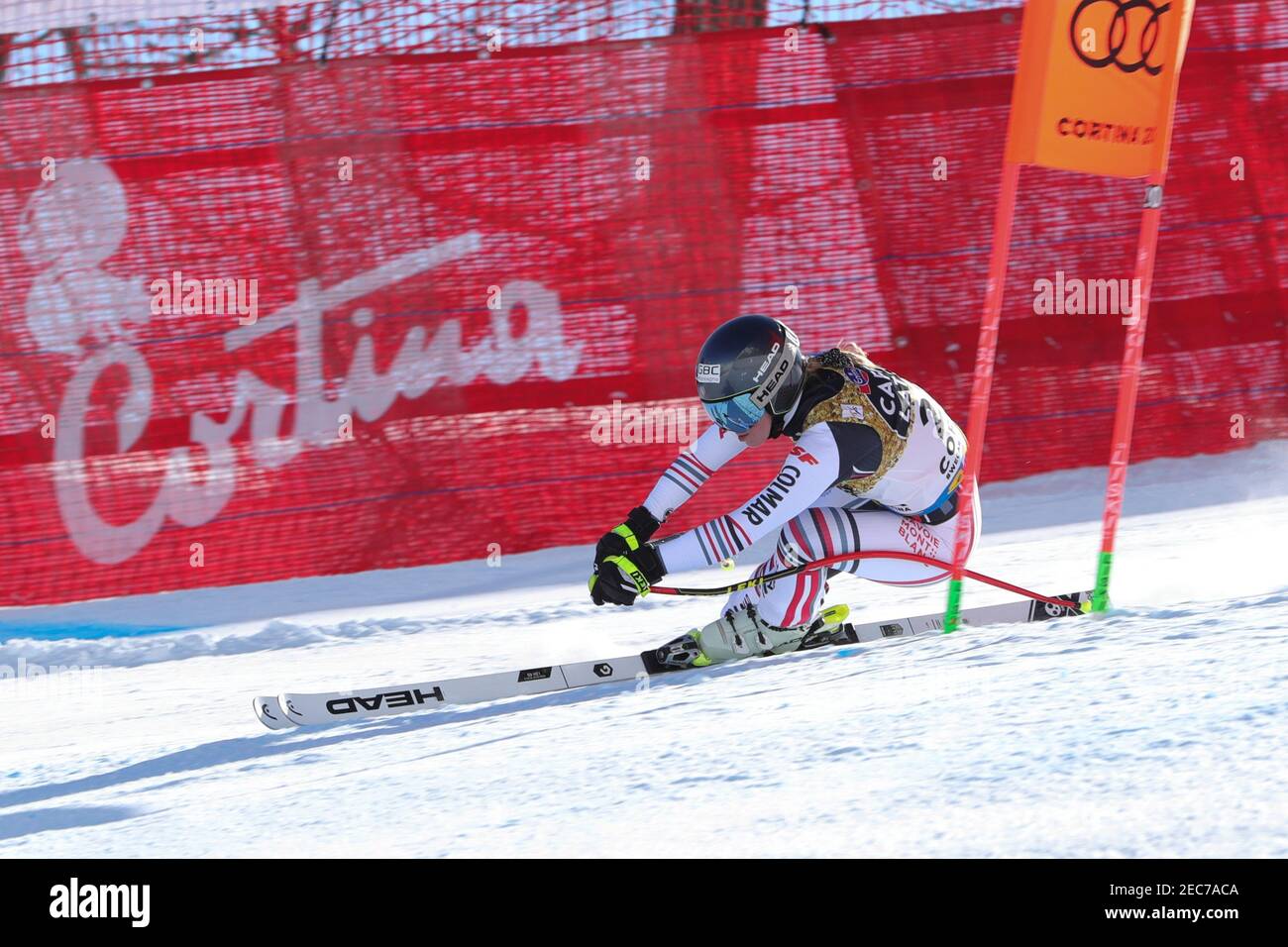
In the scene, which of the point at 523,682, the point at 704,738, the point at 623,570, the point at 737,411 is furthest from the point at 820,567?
the point at 704,738

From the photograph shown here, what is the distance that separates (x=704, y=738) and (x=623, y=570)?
903 mm

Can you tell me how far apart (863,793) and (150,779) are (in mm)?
2241

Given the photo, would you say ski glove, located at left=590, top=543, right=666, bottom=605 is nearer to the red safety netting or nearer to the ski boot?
the ski boot

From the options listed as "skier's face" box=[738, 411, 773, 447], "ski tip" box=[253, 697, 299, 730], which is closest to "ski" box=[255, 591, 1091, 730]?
"ski tip" box=[253, 697, 299, 730]

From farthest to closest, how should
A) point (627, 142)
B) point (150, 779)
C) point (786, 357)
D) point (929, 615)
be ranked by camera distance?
point (627, 142) < point (929, 615) < point (786, 357) < point (150, 779)

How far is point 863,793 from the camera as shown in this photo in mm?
2908

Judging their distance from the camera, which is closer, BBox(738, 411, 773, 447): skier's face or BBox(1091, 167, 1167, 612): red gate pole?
BBox(1091, 167, 1167, 612): red gate pole

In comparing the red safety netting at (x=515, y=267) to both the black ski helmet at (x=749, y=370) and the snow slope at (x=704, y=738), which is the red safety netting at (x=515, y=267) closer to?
the snow slope at (x=704, y=738)

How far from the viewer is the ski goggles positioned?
4.38 metres

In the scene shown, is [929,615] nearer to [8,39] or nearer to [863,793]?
[863,793]

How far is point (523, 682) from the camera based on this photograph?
459 cm

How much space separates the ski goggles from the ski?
0.85m

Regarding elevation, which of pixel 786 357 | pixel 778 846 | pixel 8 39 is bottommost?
pixel 778 846
